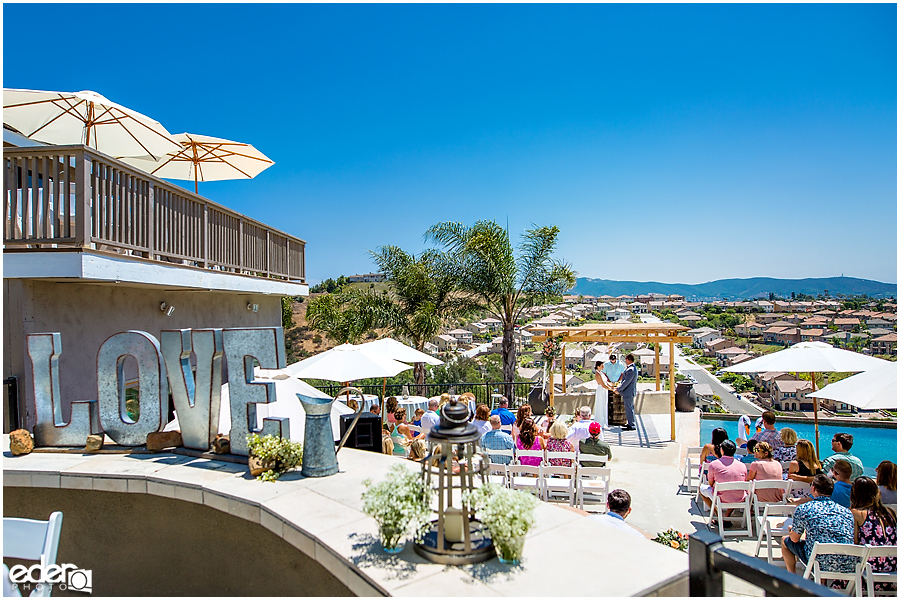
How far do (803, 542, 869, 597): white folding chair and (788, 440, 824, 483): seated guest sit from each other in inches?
89.7

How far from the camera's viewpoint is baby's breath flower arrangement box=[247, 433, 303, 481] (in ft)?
17.6

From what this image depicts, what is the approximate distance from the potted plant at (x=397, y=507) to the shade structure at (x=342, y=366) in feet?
12.9

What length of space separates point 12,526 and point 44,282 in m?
4.35

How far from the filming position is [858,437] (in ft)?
48.3

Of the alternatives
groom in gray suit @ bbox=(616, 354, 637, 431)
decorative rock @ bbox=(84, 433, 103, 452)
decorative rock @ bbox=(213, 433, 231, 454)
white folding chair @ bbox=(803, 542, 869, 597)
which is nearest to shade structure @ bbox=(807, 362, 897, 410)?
white folding chair @ bbox=(803, 542, 869, 597)

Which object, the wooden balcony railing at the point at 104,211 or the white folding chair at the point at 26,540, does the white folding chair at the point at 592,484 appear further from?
the wooden balcony railing at the point at 104,211

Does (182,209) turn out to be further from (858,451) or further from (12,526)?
(858,451)

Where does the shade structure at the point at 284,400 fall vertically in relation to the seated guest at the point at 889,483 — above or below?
above

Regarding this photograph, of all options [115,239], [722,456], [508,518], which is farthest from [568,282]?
[508,518]

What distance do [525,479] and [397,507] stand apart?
4560 mm

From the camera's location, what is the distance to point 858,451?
13.2 m

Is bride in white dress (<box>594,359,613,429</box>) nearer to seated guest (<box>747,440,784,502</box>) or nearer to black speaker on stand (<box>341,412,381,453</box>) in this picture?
seated guest (<box>747,440,784,502</box>)

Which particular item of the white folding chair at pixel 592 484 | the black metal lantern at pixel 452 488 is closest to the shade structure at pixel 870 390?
the white folding chair at pixel 592 484

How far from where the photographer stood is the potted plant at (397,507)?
11.6 ft
